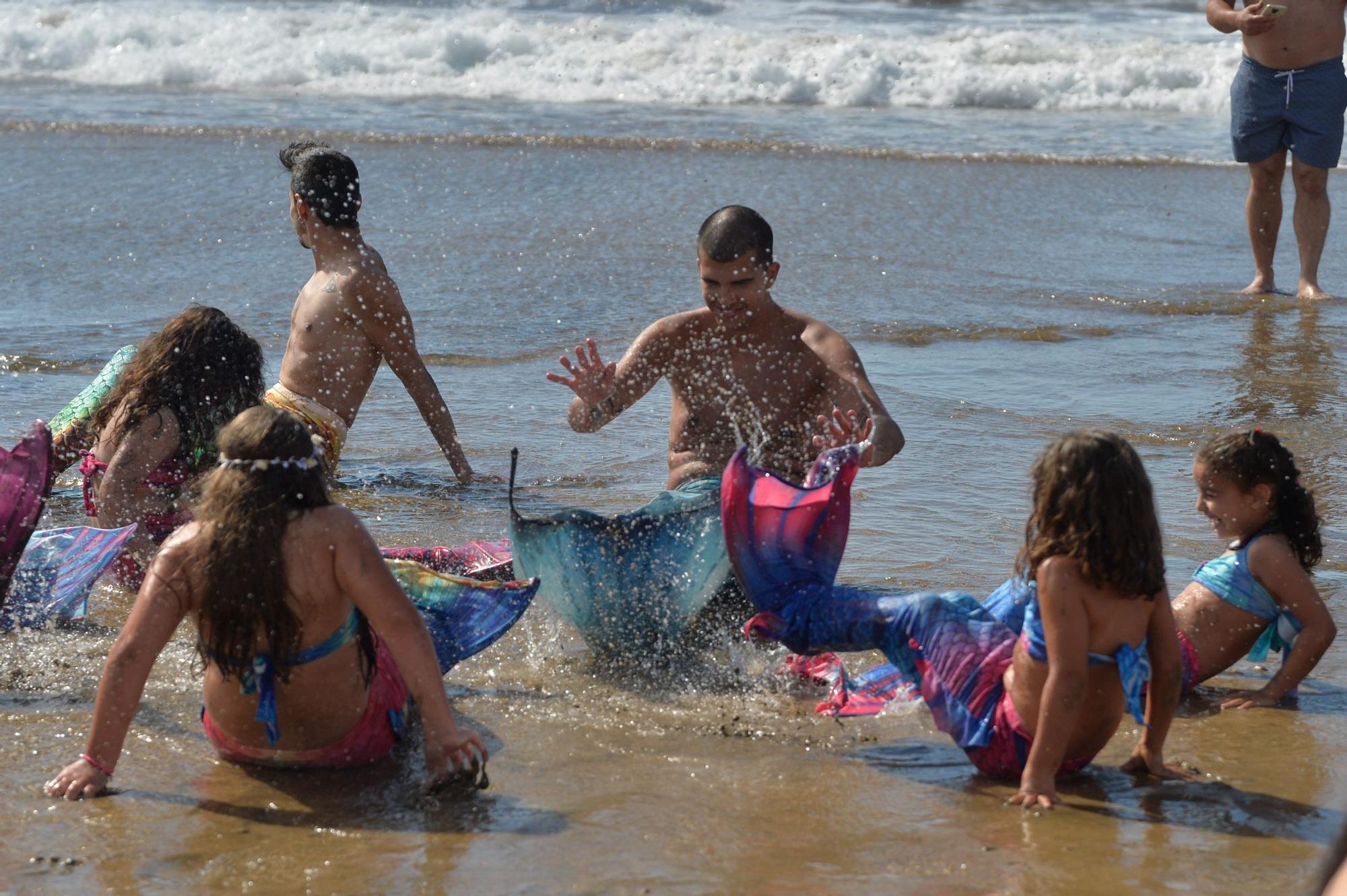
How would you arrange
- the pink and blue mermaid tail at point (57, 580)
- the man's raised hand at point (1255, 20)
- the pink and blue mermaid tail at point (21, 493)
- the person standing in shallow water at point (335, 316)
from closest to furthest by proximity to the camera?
the pink and blue mermaid tail at point (21, 493), the pink and blue mermaid tail at point (57, 580), the person standing in shallow water at point (335, 316), the man's raised hand at point (1255, 20)

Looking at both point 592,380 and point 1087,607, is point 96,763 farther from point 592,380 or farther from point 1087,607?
point 1087,607

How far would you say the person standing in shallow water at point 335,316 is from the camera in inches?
223

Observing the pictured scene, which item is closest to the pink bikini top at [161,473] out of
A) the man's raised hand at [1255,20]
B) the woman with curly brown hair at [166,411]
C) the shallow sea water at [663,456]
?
the woman with curly brown hair at [166,411]

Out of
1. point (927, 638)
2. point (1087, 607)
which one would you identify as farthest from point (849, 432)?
point (1087, 607)

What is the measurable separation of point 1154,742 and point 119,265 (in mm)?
7689

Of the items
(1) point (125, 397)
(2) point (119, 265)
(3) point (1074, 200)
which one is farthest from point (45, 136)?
(1) point (125, 397)

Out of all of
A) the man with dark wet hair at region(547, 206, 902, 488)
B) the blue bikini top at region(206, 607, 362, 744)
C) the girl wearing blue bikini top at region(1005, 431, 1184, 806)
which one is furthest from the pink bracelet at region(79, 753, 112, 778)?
the girl wearing blue bikini top at region(1005, 431, 1184, 806)

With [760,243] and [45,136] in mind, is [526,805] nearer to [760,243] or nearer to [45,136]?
[760,243]

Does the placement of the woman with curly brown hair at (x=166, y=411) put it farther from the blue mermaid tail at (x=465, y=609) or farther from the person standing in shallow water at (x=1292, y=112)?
the person standing in shallow water at (x=1292, y=112)

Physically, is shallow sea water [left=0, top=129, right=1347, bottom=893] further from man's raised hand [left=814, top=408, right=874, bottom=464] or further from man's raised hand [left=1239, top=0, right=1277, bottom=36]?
man's raised hand [left=1239, top=0, right=1277, bottom=36]

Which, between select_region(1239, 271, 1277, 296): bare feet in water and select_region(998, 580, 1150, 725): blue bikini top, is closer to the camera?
select_region(998, 580, 1150, 725): blue bikini top

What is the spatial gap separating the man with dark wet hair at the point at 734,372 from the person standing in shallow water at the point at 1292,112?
494 cm

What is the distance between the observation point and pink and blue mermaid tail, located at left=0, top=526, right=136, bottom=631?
4.52 metres

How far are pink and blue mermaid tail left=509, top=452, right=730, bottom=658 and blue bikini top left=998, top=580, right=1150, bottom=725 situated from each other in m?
0.95
